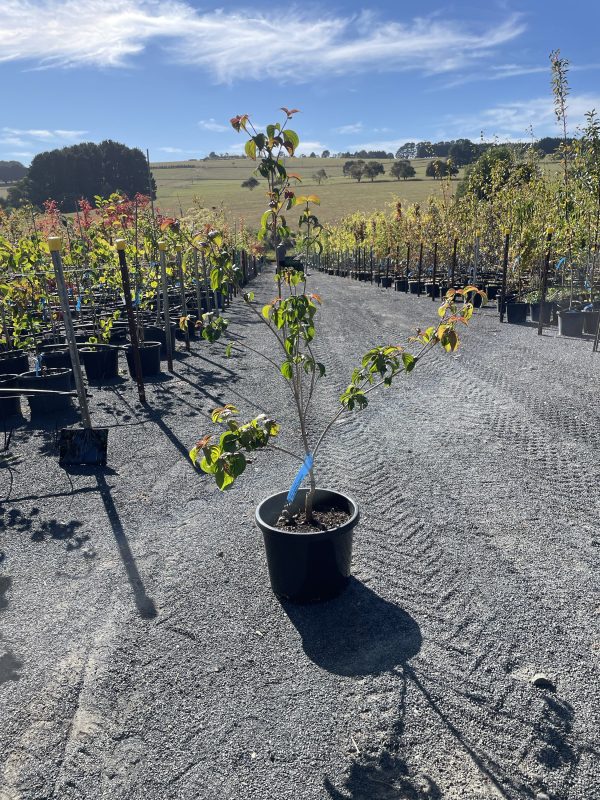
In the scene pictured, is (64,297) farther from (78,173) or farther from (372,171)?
(372,171)

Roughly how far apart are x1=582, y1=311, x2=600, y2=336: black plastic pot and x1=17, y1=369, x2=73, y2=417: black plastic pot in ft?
34.4

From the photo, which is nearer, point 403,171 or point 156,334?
point 156,334

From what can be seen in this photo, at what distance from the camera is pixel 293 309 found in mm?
3057

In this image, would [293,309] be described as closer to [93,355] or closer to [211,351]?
[93,355]

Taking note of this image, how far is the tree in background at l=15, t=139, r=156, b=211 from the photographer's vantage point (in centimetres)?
5719

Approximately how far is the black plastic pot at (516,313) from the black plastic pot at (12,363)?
11.2 m

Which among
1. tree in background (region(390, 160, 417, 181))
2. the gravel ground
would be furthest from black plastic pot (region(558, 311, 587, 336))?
tree in background (region(390, 160, 417, 181))

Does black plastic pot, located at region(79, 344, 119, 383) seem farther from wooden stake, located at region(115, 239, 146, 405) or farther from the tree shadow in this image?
the tree shadow

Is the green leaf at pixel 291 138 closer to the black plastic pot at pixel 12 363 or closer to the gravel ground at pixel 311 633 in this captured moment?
the gravel ground at pixel 311 633

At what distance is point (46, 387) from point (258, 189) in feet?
314

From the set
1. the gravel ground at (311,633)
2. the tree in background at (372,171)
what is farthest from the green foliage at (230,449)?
the tree in background at (372,171)

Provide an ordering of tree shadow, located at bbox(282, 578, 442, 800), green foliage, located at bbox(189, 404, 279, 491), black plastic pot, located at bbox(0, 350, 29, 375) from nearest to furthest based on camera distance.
Answer: tree shadow, located at bbox(282, 578, 442, 800), green foliage, located at bbox(189, 404, 279, 491), black plastic pot, located at bbox(0, 350, 29, 375)

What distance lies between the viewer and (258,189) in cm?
9531

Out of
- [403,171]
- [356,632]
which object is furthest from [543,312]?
[403,171]
